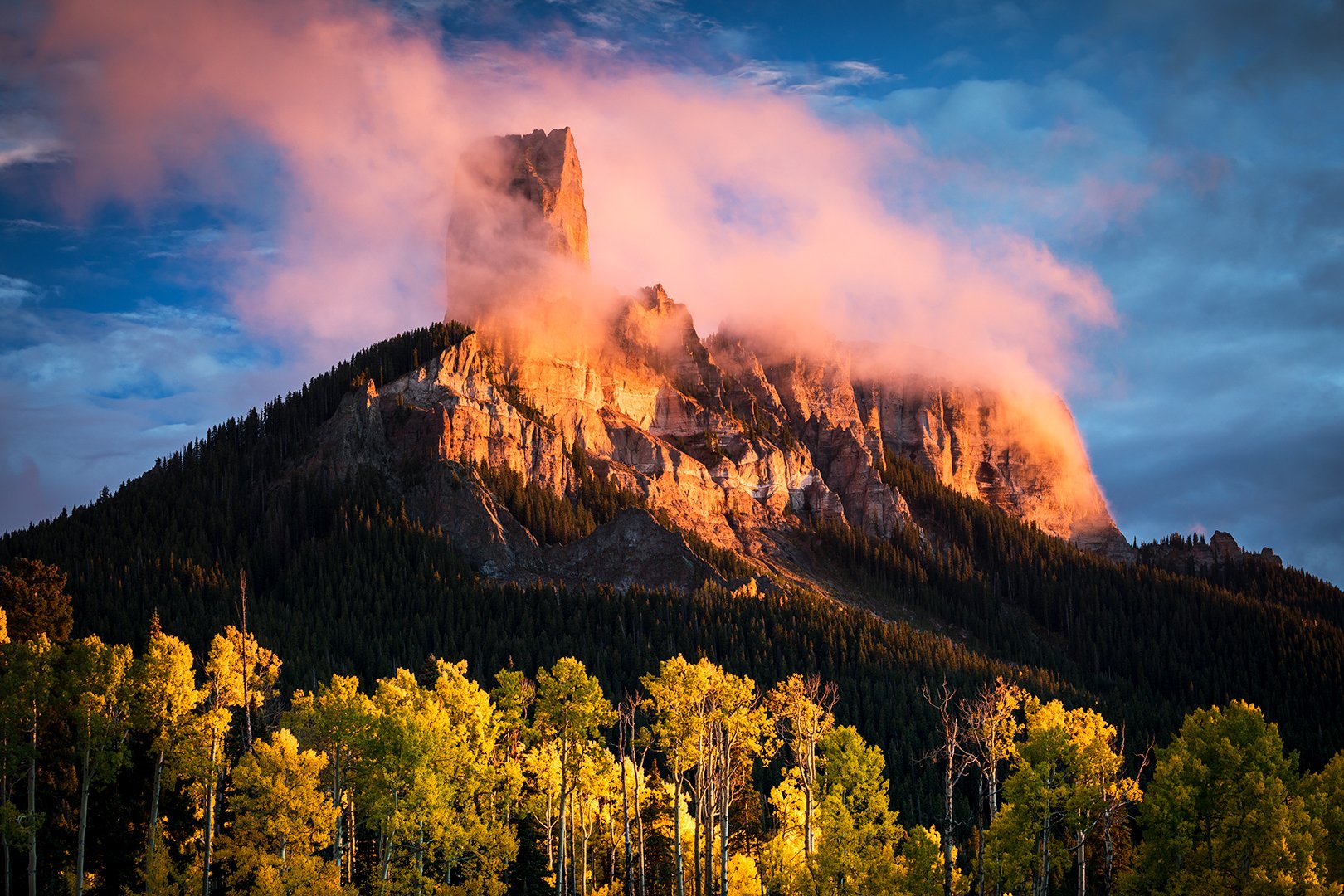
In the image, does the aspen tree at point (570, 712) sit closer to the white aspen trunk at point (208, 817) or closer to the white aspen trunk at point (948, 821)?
the white aspen trunk at point (948, 821)

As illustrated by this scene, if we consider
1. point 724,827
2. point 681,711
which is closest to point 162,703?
point 681,711

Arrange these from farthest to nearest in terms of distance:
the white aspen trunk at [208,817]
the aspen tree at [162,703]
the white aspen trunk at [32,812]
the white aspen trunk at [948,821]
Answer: the aspen tree at [162,703] → the white aspen trunk at [208,817] → the white aspen trunk at [32,812] → the white aspen trunk at [948,821]

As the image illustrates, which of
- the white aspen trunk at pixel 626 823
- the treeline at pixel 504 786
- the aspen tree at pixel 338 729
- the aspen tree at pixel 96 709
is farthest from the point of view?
the white aspen trunk at pixel 626 823

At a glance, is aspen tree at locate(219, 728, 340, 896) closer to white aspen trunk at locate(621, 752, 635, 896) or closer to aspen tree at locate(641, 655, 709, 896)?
white aspen trunk at locate(621, 752, 635, 896)

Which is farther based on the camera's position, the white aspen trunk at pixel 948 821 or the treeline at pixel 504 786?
the treeline at pixel 504 786

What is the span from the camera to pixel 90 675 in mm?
58000

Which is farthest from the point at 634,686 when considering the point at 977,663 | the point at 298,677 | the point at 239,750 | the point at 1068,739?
the point at 1068,739

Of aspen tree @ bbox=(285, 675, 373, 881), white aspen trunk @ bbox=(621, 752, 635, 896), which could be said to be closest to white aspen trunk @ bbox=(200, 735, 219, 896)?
aspen tree @ bbox=(285, 675, 373, 881)

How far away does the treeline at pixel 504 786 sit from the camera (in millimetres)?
55719

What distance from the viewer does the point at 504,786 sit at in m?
64.3

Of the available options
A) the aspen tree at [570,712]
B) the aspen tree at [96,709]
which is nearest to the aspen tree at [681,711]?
the aspen tree at [570,712]

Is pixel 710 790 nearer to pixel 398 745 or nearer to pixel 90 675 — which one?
pixel 398 745

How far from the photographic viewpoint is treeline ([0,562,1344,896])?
55719 millimetres

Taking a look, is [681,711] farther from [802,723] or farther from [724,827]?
[802,723]
